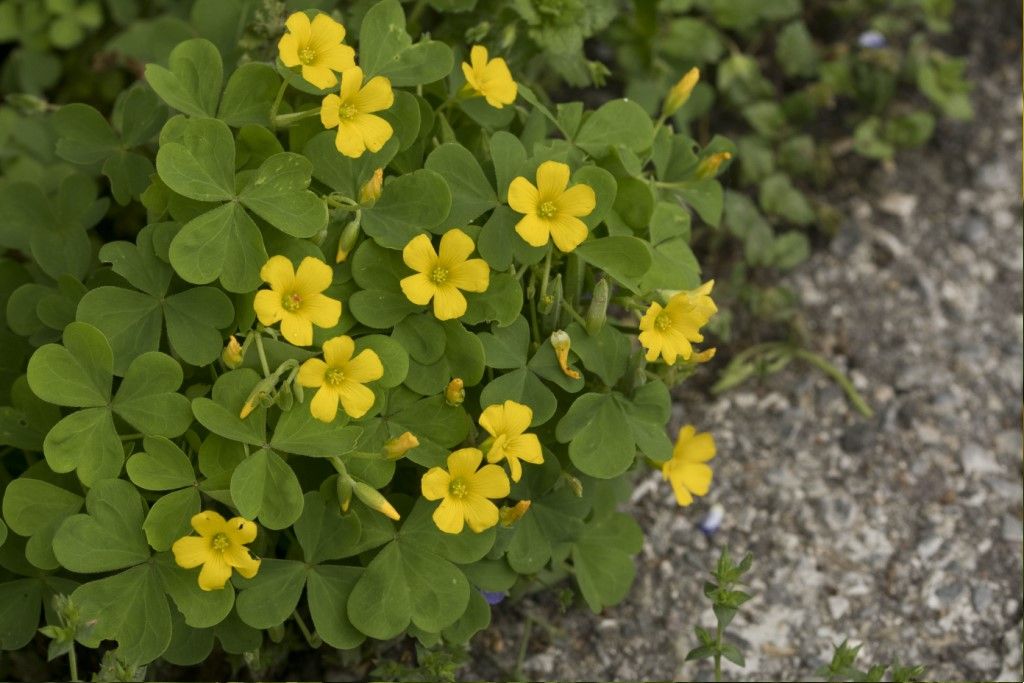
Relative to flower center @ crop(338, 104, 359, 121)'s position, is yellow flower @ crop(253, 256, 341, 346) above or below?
below

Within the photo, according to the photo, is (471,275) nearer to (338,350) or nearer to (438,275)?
(438,275)

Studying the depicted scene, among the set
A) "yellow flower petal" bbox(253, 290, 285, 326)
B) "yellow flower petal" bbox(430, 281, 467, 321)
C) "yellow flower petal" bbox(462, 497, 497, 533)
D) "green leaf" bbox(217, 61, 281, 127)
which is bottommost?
"yellow flower petal" bbox(462, 497, 497, 533)

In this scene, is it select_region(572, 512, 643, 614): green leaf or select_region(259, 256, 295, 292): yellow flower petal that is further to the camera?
select_region(572, 512, 643, 614): green leaf

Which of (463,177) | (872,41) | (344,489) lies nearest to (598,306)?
(463,177)

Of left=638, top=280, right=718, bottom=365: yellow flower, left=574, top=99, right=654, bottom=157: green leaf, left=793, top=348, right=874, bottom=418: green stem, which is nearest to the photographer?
left=638, top=280, right=718, bottom=365: yellow flower

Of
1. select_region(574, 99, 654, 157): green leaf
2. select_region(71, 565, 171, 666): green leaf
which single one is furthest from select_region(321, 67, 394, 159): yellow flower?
select_region(71, 565, 171, 666): green leaf

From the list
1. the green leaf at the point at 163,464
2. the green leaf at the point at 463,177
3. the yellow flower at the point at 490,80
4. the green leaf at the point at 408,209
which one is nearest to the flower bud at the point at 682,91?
the yellow flower at the point at 490,80

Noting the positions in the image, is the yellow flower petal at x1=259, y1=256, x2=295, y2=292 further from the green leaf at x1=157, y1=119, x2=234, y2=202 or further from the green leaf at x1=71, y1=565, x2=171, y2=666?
the green leaf at x1=71, y1=565, x2=171, y2=666
